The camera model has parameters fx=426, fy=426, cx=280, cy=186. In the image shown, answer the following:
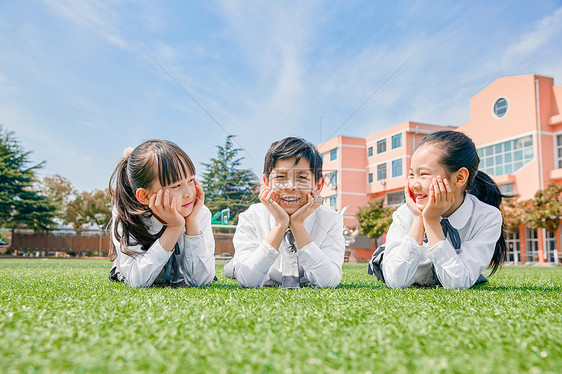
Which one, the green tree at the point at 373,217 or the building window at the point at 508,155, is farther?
the green tree at the point at 373,217

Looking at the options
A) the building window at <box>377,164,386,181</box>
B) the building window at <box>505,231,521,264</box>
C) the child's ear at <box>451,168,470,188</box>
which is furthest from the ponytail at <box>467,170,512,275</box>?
the building window at <box>377,164,386,181</box>

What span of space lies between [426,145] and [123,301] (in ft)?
7.52

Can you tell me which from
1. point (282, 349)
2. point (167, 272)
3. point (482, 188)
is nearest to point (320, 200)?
point (167, 272)

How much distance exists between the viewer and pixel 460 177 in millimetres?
3084

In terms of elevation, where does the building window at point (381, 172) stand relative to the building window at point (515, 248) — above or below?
above

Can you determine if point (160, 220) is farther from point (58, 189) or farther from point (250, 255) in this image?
point (58, 189)

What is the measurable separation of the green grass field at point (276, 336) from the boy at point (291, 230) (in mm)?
803

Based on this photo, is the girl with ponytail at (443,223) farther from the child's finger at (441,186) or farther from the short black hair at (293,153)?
the short black hair at (293,153)

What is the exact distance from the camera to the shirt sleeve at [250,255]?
306cm

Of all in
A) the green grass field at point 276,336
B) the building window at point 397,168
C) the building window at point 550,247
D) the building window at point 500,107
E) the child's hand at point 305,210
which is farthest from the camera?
the building window at point 397,168

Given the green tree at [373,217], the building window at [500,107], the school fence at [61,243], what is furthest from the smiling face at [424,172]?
the building window at [500,107]

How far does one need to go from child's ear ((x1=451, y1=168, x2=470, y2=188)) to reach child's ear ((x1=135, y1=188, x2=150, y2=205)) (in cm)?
219

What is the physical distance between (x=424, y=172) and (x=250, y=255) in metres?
1.42

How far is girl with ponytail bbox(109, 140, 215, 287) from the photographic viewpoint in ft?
9.66
